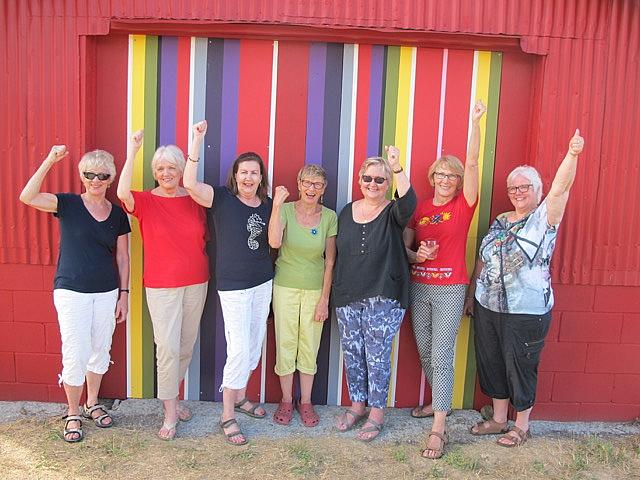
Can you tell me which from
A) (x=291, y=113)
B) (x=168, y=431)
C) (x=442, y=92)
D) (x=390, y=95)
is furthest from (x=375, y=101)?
(x=168, y=431)

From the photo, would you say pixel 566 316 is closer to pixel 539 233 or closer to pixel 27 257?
pixel 539 233

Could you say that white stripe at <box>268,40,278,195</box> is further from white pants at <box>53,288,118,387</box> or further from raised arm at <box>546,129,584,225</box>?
raised arm at <box>546,129,584,225</box>

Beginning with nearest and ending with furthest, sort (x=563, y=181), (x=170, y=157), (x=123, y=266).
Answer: (x=563, y=181), (x=170, y=157), (x=123, y=266)

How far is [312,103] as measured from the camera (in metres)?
4.02

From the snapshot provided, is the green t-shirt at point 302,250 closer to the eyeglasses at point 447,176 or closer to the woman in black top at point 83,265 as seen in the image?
the eyeglasses at point 447,176

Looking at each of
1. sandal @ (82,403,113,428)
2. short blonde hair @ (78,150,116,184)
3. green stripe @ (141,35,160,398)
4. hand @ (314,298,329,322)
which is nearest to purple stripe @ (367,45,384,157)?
hand @ (314,298,329,322)

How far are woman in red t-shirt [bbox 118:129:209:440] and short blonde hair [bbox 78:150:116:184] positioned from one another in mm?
163

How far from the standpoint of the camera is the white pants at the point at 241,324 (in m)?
3.62

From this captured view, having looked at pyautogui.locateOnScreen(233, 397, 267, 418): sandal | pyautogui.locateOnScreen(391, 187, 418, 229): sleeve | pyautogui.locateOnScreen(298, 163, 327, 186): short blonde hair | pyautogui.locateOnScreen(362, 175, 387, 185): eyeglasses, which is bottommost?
pyautogui.locateOnScreen(233, 397, 267, 418): sandal

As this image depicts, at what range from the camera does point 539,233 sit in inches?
139

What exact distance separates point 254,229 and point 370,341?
1.01 metres

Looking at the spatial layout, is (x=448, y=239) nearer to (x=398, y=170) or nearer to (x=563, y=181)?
(x=398, y=170)

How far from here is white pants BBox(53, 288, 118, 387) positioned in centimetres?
353

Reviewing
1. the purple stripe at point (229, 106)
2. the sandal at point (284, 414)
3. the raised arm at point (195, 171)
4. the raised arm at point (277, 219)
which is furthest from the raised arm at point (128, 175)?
the sandal at point (284, 414)
